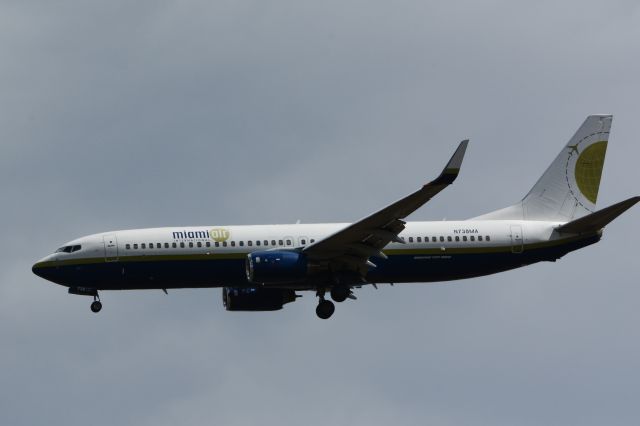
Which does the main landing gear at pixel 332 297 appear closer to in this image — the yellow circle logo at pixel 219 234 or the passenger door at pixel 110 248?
the yellow circle logo at pixel 219 234

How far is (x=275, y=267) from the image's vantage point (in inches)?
2141

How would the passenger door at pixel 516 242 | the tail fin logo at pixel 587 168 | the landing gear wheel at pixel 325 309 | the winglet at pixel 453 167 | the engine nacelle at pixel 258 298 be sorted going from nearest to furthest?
1. the winglet at pixel 453 167
2. the landing gear wheel at pixel 325 309
3. the passenger door at pixel 516 242
4. the engine nacelle at pixel 258 298
5. the tail fin logo at pixel 587 168

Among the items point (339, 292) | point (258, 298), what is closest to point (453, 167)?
point (339, 292)

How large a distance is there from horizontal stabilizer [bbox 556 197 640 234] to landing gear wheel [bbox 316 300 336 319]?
10.5 m

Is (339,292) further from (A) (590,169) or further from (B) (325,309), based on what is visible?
(A) (590,169)

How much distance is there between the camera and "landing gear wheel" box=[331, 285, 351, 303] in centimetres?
5628

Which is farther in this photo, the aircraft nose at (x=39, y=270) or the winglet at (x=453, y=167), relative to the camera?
the aircraft nose at (x=39, y=270)

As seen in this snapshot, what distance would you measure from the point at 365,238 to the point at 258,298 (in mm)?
8197

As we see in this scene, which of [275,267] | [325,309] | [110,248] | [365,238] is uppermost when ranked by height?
[365,238]

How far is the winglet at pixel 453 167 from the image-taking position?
4719 cm

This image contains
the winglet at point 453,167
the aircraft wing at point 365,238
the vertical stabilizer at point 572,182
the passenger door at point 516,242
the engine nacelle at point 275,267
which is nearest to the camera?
the winglet at point 453,167

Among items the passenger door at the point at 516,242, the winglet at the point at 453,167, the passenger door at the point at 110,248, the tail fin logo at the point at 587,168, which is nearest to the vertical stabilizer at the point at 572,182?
the tail fin logo at the point at 587,168

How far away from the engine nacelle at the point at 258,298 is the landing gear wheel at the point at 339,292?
15.1 feet

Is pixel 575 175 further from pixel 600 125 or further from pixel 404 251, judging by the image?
pixel 404 251
